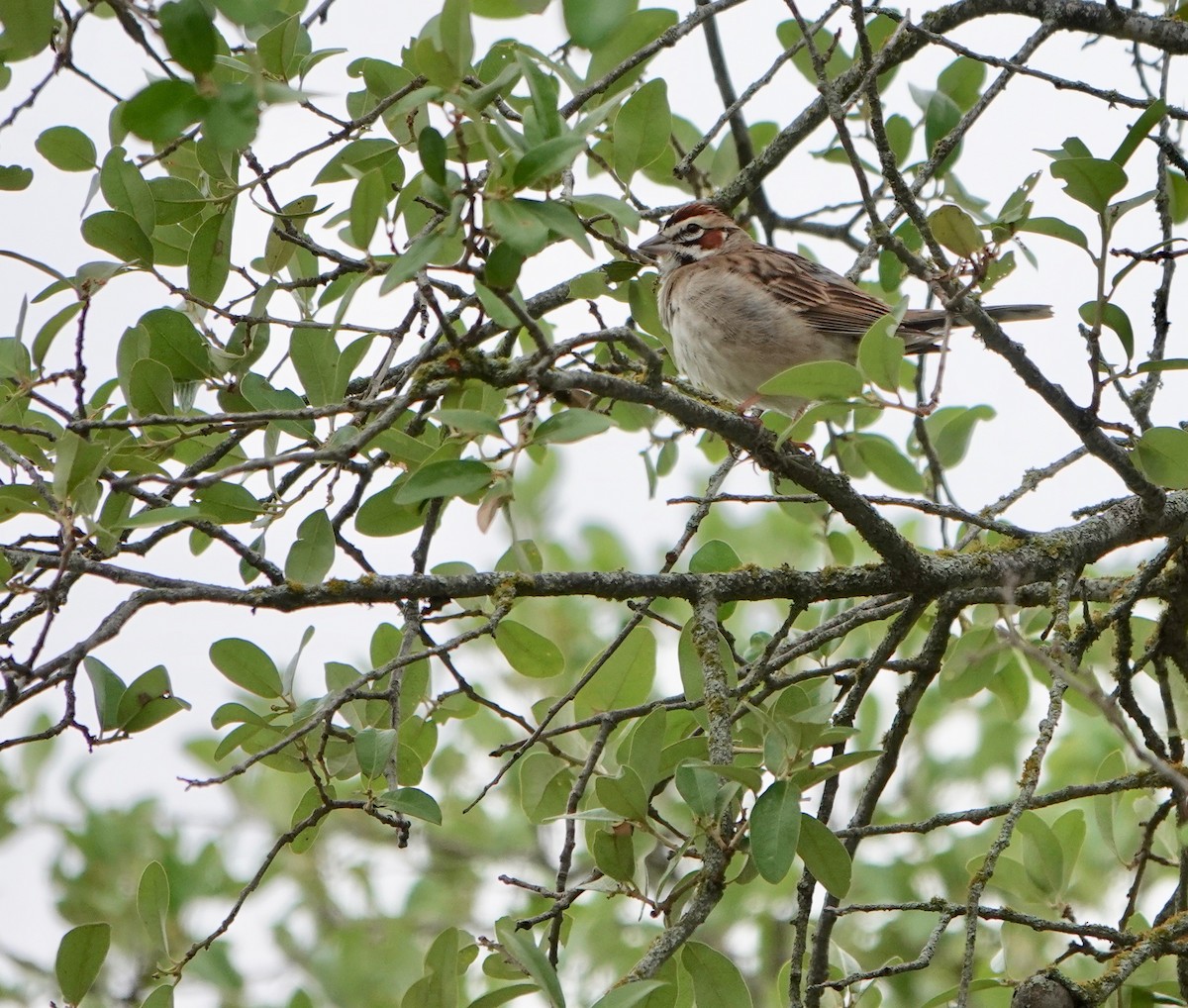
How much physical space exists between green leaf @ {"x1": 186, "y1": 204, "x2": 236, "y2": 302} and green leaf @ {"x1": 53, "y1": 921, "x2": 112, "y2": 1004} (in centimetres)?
124

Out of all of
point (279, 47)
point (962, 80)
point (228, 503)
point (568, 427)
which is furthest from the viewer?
point (962, 80)

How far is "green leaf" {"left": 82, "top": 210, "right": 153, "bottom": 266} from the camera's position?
2.62 metres

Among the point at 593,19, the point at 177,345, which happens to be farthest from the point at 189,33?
the point at 177,345

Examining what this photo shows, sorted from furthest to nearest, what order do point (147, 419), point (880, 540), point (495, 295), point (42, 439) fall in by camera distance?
point (880, 540) < point (42, 439) < point (147, 419) < point (495, 295)

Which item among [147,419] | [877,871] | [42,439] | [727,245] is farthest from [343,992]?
[147,419]

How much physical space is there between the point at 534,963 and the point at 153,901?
3.23 ft

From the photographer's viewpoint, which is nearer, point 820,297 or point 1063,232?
point 1063,232

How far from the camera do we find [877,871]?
5852mm

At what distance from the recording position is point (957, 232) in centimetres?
271

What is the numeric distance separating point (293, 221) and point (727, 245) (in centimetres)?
274

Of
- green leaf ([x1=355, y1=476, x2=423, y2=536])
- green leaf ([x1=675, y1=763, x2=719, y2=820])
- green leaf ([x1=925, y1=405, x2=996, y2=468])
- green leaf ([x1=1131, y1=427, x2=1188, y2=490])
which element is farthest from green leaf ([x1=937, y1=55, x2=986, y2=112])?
green leaf ([x1=675, y1=763, x2=719, y2=820])

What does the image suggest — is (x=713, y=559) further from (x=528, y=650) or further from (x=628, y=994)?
(x=628, y=994)

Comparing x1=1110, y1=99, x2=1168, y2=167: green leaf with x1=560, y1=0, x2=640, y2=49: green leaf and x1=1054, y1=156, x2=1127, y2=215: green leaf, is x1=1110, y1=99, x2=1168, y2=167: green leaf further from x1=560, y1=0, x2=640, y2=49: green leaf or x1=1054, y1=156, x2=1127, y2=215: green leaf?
x1=560, y1=0, x2=640, y2=49: green leaf

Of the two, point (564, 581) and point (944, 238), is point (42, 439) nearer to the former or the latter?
point (564, 581)
